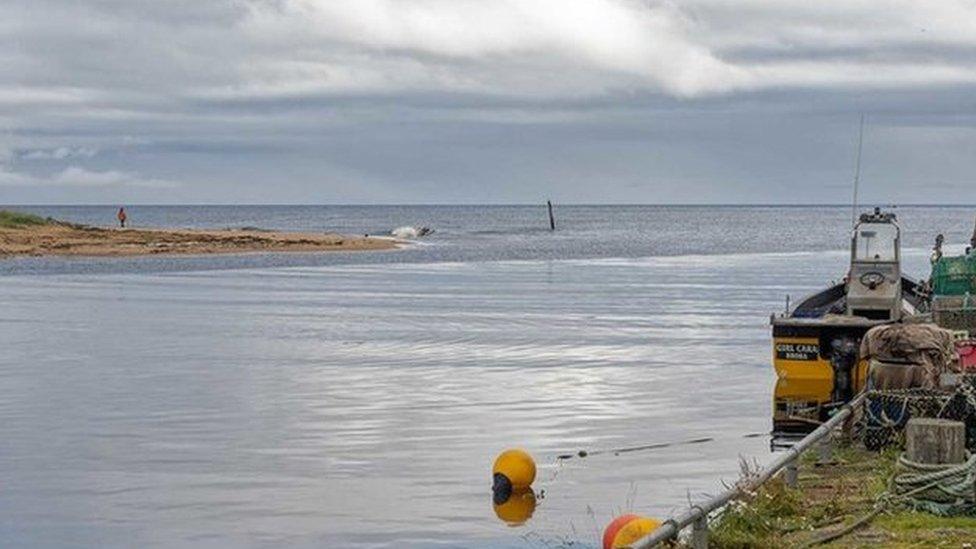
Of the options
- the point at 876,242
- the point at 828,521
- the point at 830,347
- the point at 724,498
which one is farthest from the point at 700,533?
the point at 876,242

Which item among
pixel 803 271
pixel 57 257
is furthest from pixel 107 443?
pixel 57 257

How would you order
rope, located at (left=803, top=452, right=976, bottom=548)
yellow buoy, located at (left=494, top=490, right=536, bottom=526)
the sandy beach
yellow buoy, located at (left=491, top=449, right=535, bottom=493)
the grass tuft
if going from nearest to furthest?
rope, located at (left=803, top=452, right=976, bottom=548) < yellow buoy, located at (left=494, top=490, right=536, bottom=526) < yellow buoy, located at (left=491, top=449, right=535, bottom=493) < the sandy beach < the grass tuft

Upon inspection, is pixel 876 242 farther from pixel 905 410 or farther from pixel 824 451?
pixel 824 451

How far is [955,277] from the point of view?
1190 inches

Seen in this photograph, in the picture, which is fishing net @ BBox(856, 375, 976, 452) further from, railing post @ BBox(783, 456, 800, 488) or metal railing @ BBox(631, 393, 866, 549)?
railing post @ BBox(783, 456, 800, 488)

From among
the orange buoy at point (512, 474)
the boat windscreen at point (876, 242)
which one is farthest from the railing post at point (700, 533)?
the boat windscreen at point (876, 242)

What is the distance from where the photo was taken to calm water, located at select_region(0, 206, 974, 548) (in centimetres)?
1836

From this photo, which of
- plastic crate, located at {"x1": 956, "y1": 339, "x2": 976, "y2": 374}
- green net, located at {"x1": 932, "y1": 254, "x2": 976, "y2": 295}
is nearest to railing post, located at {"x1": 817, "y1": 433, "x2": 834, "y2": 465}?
plastic crate, located at {"x1": 956, "y1": 339, "x2": 976, "y2": 374}

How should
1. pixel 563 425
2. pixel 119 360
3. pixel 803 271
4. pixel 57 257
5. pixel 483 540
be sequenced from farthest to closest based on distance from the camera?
pixel 57 257 → pixel 803 271 → pixel 119 360 → pixel 563 425 → pixel 483 540

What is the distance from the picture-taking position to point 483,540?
17.1 meters

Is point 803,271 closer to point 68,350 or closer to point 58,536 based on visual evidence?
point 68,350

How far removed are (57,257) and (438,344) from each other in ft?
171

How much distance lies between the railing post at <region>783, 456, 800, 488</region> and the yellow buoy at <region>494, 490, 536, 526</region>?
3416 millimetres

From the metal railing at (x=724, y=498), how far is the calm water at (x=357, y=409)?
2050 millimetres
